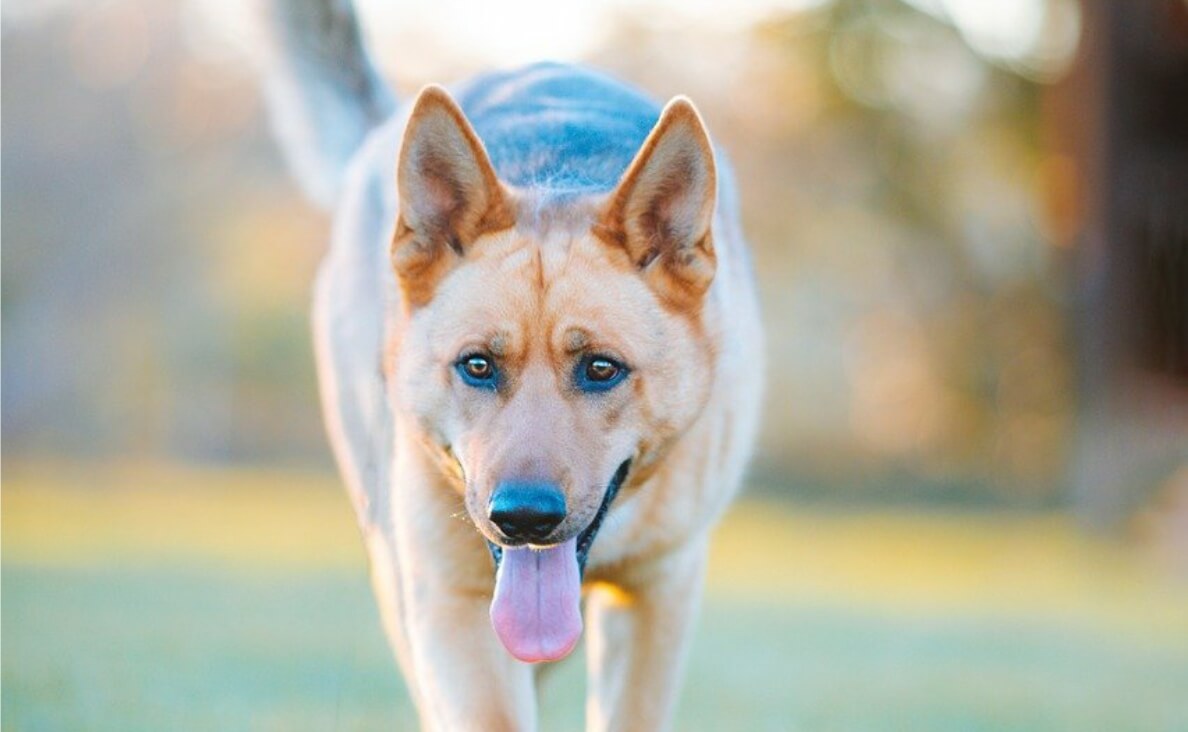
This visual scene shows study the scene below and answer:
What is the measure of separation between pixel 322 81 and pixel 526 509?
308 cm

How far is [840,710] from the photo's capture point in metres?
6.32

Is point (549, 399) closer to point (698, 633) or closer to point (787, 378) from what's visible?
point (698, 633)

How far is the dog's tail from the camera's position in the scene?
607 centimetres

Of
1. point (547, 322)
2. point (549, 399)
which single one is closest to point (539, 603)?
point (549, 399)

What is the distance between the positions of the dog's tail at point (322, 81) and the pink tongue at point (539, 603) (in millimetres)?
2660

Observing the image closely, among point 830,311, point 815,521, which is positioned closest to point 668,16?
point 830,311

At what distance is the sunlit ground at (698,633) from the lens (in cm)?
586

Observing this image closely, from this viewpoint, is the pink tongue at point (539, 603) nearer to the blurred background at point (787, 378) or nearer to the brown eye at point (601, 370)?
the brown eye at point (601, 370)

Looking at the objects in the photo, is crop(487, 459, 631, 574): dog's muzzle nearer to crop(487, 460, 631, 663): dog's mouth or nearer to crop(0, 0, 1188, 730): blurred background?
crop(487, 460, 631, 663): dog's mouth

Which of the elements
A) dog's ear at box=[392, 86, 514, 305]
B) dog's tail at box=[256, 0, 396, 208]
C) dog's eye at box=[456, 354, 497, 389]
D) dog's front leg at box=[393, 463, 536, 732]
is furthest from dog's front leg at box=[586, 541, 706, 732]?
dog's tail at box=[256, 0, 396, 208]

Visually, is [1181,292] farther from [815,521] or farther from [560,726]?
[560,726]

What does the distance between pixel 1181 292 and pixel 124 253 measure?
15.3 meters

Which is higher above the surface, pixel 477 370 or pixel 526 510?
pixel 477 370

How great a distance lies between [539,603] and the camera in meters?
3.69
